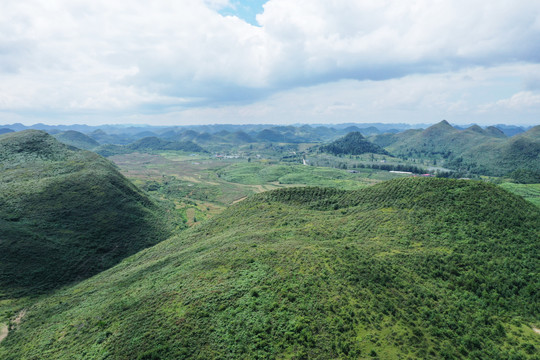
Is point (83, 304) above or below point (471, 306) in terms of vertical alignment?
below

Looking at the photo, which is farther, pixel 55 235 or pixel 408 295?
pixel 55 235

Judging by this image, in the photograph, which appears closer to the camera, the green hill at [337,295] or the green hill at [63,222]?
the green hill at [337,295]

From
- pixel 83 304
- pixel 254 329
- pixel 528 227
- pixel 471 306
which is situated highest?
pixel 528 227

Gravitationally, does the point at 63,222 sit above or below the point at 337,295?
below

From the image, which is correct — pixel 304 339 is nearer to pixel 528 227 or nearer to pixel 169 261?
pixel 169 261

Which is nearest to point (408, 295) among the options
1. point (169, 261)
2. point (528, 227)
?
point (528, 227)
